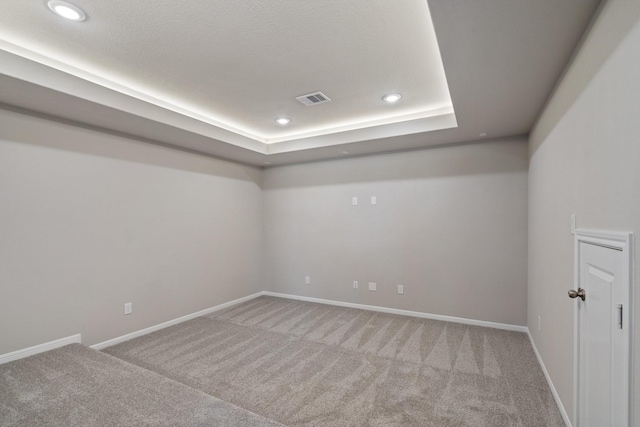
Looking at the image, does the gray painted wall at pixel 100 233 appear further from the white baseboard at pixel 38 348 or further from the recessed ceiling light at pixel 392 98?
the recessed ceiling light at pixel 392 98

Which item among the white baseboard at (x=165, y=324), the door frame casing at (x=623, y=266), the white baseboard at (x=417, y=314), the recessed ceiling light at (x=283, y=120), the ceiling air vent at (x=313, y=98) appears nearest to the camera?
the door frame casing at (x=623, y=266)

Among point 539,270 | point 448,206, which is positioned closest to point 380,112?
point 448,206

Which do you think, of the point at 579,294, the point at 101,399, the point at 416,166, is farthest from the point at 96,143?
the point at 579,294

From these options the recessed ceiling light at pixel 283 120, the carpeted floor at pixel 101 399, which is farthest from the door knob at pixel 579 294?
the recessed ceiling light at pixel 283 120

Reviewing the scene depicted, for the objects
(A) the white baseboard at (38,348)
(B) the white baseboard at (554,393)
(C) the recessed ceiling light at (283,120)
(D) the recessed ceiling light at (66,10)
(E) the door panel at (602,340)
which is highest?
(D) the recessed ceiling light at (66,10)

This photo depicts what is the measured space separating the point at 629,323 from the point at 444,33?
Answer: 5.38 ft

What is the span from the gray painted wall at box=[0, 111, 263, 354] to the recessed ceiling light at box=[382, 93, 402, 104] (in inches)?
111

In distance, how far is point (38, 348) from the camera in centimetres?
272

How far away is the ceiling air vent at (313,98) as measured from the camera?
3068mm

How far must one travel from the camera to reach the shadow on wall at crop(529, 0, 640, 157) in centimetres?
123

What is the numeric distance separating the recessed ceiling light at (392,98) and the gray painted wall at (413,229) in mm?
1221

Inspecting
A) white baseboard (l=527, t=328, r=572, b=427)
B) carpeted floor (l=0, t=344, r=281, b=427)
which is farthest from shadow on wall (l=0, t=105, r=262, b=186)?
white baseboard (l=527, t=328, r=572, b=427)

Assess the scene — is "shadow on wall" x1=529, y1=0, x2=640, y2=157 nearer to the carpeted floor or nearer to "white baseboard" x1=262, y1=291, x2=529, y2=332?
"white baseboard" x1=262, y1=291, x2=529, y2=332

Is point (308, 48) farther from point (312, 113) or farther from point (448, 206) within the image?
point (448, 206)
